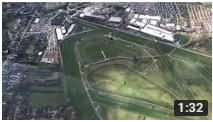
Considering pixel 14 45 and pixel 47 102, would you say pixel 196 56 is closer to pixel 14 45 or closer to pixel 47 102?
pixel 47 102

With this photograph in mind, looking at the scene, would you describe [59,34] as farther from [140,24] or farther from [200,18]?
[200,18]

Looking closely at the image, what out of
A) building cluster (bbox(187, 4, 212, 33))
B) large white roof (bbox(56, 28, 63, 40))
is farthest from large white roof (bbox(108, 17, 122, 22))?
building cluster (bbox(187, 4, 212, 33))

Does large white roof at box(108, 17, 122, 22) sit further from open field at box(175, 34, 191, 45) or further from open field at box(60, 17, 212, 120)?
open field at box(175, 34, 191, 45)

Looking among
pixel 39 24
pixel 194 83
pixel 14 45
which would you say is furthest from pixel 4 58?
pixel 194 83

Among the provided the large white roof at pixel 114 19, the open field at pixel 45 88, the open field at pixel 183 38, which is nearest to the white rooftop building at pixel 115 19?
the large white roof at pixel 114 19

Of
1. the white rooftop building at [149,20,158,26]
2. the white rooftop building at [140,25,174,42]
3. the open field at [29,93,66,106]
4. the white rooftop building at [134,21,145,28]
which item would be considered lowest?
the open field at [29,93,66,106]

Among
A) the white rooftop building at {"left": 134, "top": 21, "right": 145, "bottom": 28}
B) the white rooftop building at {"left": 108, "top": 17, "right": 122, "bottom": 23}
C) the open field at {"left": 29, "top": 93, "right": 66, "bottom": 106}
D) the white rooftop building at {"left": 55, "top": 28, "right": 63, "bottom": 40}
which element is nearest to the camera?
the open field at {"left": 29, "top": 93, "right": 66, "bottom": 106}

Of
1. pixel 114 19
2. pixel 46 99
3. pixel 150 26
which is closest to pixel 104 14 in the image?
pixel 114 19

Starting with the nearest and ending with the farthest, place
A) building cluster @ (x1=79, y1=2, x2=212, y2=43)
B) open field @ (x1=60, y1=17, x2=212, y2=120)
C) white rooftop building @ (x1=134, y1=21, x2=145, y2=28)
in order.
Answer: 1. open field @ (x1=60, y1=17, x2=212, y2=120)
2. building cluster @ (x1=79, y1=2, x2=212, y2=43)
3. white rooftop building @ (x1=134, y1=21, x2=145, y2=28)

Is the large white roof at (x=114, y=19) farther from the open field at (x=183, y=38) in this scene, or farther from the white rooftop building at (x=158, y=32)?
the open field at (x=183, y=38)
